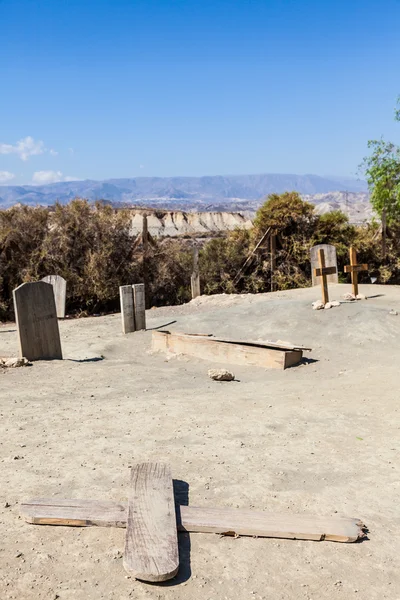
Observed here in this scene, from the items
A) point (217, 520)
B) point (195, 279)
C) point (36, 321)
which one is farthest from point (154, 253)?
point (217, 520)

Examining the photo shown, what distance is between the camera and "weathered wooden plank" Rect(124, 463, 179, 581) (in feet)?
9.30

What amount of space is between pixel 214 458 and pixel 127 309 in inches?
307

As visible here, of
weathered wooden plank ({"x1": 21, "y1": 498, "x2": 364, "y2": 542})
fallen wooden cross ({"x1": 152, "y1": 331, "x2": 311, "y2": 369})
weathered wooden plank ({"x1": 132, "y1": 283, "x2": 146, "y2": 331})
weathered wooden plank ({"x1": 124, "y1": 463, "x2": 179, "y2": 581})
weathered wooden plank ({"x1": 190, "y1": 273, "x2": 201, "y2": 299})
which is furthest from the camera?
weathered wooden plank ({"x1": 190, "y1": 273, "x2": 201, "y2": 299})

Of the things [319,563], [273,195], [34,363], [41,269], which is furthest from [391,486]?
[273,195]

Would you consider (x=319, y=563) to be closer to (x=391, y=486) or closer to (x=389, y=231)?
(x=391, y=486)

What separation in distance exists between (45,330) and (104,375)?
160 cm

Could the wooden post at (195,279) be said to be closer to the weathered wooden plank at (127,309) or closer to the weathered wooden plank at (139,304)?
the weathered wooden plank at (139,304)

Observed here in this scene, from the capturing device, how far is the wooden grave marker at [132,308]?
1204 cm

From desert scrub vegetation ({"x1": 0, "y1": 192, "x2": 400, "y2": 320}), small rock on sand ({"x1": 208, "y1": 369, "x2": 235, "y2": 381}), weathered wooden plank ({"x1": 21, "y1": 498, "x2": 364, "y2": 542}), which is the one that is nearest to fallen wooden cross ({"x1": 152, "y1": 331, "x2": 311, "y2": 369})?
small rock on sand ({"x1": 208, "y1": 369, "x2": 235, "y2": 381})

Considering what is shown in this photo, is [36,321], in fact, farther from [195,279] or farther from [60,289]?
[195,279]

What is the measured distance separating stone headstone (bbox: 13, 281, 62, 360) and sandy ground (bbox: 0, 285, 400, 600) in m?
0.43

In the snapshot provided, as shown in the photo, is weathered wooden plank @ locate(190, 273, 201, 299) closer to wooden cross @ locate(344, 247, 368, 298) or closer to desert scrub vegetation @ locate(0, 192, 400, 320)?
desert scrub vegetation @ locate(0, 192, 400, 320)

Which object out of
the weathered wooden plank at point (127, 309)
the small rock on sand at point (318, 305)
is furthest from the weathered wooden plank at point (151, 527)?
the small rock on sand at point (318, 305)

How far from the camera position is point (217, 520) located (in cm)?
338
